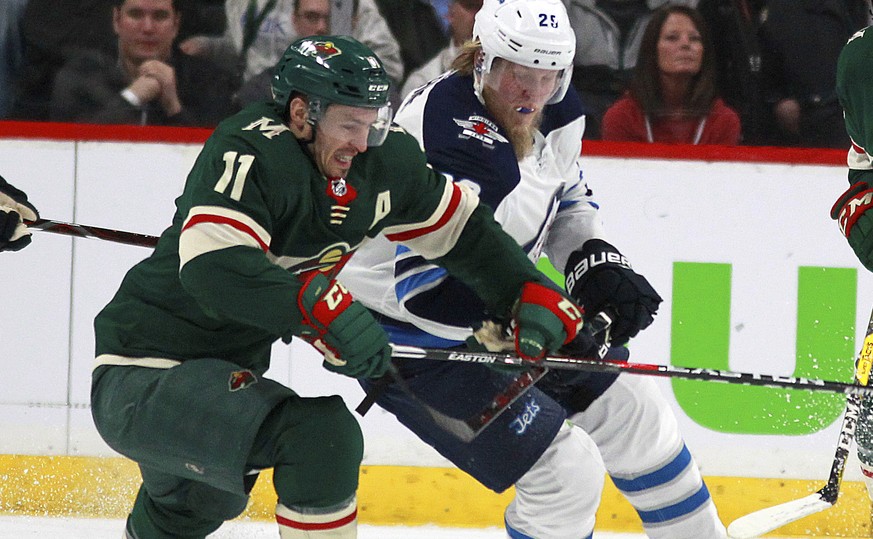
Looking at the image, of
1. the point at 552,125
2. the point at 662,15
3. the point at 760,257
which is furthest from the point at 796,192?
the point at 552,125

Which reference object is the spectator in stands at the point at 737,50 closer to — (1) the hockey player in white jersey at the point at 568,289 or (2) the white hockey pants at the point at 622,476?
(1) the hockey player in white jersey at the point at 568,289

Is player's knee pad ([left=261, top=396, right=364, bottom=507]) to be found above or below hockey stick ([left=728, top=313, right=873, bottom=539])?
above

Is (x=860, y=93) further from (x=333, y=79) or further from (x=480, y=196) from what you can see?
(x=333, y=79)

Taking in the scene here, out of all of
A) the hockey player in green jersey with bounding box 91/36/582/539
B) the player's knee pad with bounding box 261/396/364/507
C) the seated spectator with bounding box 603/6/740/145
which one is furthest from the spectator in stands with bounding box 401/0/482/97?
the player's knee pad with bounding box 261/396/364/507

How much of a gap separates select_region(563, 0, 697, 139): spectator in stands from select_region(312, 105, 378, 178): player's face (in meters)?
1.69

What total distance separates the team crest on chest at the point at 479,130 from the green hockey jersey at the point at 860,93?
2.48ft

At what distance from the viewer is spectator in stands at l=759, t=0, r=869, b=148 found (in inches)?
149

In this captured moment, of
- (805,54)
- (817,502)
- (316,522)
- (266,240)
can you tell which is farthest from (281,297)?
(805,54)

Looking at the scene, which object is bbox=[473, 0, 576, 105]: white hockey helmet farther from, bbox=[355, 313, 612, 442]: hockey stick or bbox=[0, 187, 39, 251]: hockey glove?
bbox=[0, 187, 39, 251]: hockey glove

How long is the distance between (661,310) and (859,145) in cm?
92

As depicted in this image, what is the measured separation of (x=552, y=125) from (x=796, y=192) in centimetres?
124

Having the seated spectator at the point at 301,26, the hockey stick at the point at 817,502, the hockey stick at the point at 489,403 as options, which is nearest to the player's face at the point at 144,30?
the seated spectator at the point at 301,26

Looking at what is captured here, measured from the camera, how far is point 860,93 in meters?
2.78

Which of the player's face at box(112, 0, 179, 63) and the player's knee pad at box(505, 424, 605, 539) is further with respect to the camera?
the player's face at box(112, 0, 179, 63)
